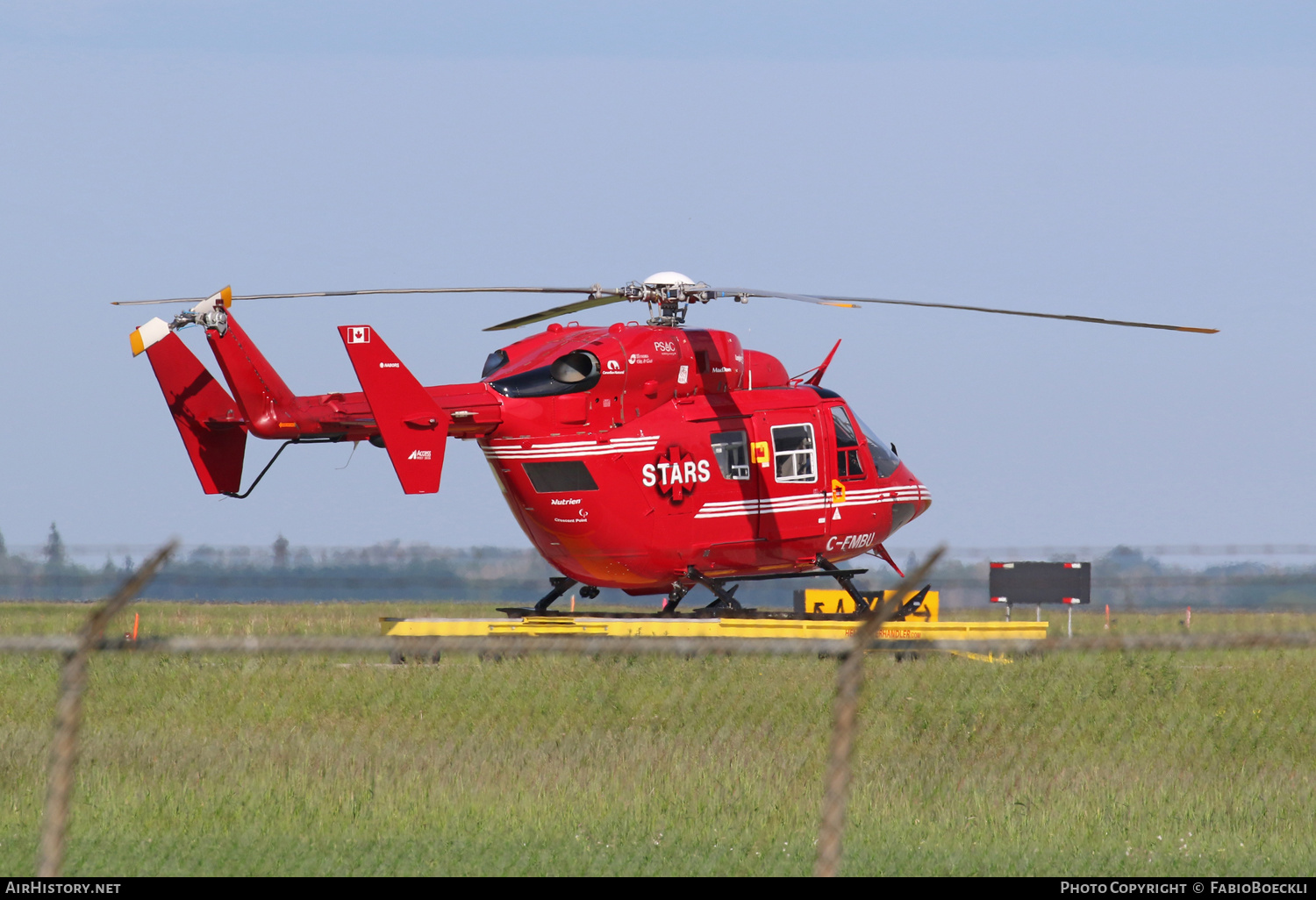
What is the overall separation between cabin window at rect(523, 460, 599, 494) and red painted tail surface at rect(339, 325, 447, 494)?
6.99 ft

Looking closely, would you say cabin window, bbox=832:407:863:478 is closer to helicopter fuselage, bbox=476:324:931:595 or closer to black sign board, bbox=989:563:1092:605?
helicopter fuselage, bbox=476:324:931:595

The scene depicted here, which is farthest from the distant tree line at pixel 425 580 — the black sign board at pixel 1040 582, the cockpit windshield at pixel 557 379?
the cockpit windshield at pixel 557 379

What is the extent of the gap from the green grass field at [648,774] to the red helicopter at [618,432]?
3.18m

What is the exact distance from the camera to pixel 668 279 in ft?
60.5

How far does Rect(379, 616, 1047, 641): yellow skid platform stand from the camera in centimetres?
1827

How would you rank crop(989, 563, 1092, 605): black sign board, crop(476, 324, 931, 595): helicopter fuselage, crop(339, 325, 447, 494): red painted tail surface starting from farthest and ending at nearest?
crop(989, 563, 1092, 605): black sign board < crop(476, 324, 931, 595): helicopter fuselage < crop(339, 325, 447, 494): red painted tail surface

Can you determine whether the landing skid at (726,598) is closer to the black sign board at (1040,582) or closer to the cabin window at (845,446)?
the cabin window at (845,446)

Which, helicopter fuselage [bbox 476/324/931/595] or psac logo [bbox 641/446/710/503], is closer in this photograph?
helicopter fuselage [bbox 476/324/931/595]

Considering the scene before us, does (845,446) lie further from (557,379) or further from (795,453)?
(557,379)

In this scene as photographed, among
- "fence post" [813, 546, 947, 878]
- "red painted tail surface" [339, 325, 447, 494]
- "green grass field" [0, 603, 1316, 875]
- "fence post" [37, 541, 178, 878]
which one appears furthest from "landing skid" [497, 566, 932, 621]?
"fence post" [37, 541, 178, 878]

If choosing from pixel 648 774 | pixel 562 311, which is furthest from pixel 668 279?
pixel 648 774

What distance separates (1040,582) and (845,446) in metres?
11.4
